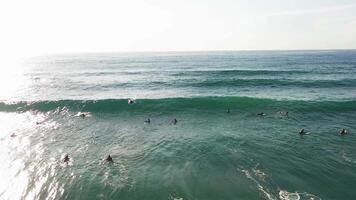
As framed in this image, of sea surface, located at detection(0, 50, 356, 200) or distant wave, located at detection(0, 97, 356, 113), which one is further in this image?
distant wave, located at detection(0, 97, 356, 113)

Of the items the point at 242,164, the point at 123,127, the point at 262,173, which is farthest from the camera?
the point at 123,127

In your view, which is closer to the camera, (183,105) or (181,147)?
(181,147)

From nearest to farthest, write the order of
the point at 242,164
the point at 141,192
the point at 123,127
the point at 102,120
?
the point at 141,192 → the point at 242,164 → the point at 123,127 → the point at 102,120

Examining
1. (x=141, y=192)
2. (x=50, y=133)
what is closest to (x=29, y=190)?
(x=141, y=192)

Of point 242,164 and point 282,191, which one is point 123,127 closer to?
point 242,164

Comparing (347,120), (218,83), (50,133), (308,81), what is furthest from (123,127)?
(308,81)

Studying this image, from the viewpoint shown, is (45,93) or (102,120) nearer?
(102,120)

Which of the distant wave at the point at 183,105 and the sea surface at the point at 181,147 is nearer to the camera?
the sea surface at the point at 181,147
